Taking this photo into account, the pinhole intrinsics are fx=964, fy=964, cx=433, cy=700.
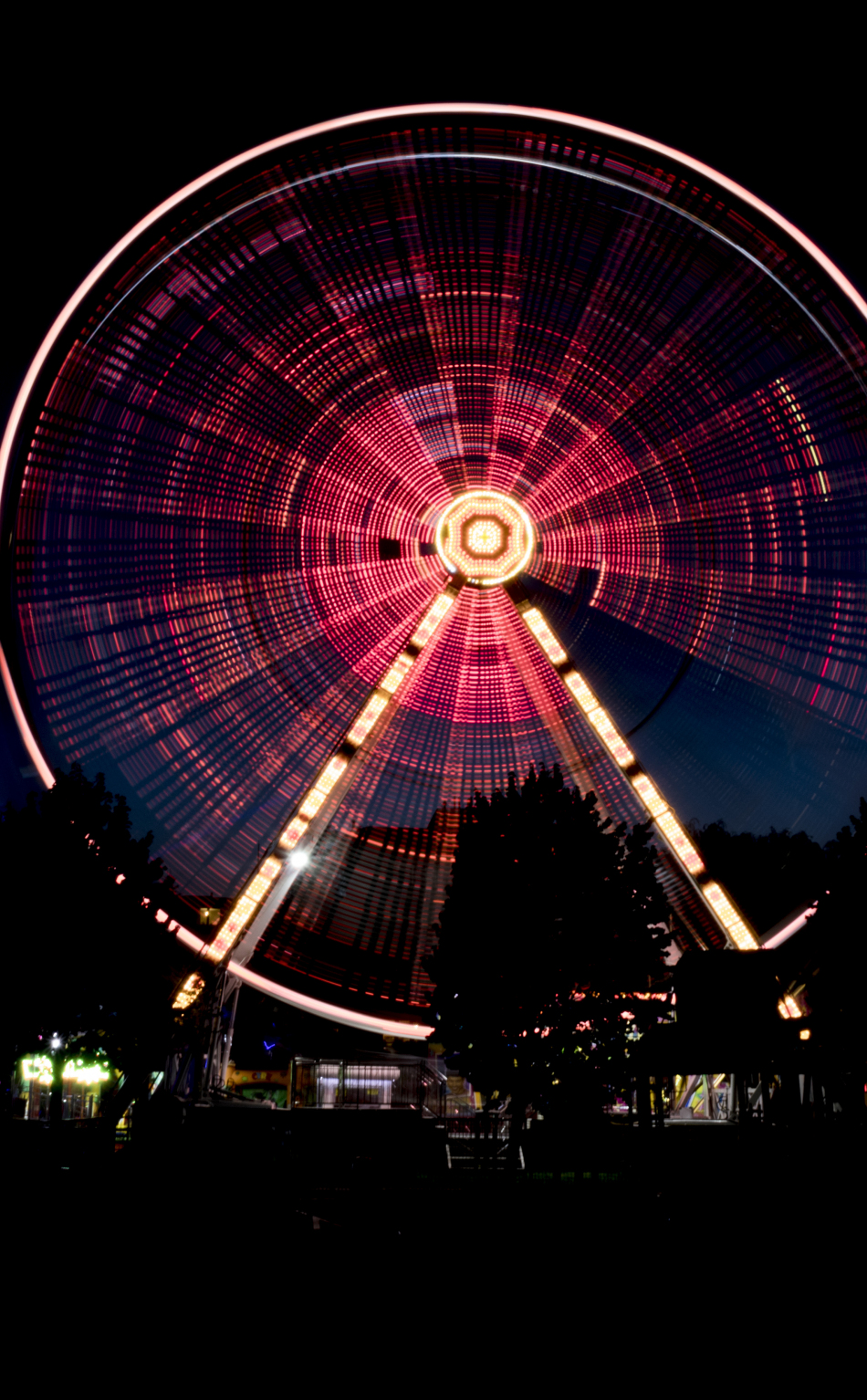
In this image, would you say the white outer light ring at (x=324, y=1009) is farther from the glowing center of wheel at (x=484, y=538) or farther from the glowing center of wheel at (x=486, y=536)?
the glowing center of wheel at (x=484, y=538)

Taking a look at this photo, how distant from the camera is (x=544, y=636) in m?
16.6

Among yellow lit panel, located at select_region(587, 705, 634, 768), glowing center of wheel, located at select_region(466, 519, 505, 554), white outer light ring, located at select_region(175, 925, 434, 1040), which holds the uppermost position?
glowing center of wheel, located at select_region(466, 519, 505, 554)

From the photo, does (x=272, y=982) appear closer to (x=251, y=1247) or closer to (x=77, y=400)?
(x=251, y=1247)

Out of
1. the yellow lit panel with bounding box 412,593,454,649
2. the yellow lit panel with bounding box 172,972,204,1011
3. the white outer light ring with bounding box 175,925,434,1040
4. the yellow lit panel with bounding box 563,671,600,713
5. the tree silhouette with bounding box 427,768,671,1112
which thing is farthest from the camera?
the yellow lit panel with bounding box 412,593,454,649

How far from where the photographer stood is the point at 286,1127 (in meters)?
14.4

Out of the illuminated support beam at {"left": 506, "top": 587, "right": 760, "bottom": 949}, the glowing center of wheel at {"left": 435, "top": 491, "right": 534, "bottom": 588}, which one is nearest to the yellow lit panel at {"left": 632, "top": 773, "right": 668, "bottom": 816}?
the illuminated support beam at {"left": 506, "top": 587, "right": 760, "bottom": 949}

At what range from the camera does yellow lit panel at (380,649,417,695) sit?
15867 mm

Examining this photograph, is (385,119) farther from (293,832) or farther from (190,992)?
(190,992)

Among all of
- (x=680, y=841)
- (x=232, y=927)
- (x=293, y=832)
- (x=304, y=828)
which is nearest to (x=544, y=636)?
(x=680, y=841)

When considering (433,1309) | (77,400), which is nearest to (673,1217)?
(433,1309)

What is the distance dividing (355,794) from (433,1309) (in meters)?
11.3

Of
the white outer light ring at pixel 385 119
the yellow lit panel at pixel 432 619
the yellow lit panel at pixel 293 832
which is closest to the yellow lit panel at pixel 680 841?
Result: the yellow lit panel at pixel 432 619

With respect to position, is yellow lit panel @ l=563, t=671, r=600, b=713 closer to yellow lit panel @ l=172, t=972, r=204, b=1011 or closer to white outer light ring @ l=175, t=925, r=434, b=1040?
white outer light ring @ l=175, t=925, r=434, b=1040

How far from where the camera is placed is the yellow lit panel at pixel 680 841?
45.8 feet
